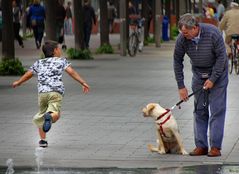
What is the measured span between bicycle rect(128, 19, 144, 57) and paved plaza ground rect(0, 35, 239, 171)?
6.67 meters

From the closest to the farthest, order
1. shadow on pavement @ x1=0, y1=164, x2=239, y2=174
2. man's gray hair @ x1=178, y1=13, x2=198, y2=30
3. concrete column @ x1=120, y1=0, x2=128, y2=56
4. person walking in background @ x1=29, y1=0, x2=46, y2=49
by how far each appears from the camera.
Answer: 1. shadow on pavement @ x1=0, y1=164, x2=239, y2=174
2. man's gray hair @ x1=178, y1=13, x2=198, y2=30
3. concrete column @ x1=120, y1=0, x2=128, y2=56
4. person walking in background @ x1=29, y1=0, x2=46, y2=49

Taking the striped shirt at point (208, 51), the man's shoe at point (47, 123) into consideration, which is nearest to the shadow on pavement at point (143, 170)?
the striped shirt at point (208, 51)

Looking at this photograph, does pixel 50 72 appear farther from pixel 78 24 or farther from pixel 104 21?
pixel 104 21

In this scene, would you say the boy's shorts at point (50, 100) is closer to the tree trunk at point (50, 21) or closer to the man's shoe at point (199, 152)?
the man's shoe at point (199, 152)

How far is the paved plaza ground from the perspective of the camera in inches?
413

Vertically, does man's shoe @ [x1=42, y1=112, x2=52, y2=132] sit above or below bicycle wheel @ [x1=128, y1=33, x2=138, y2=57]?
above

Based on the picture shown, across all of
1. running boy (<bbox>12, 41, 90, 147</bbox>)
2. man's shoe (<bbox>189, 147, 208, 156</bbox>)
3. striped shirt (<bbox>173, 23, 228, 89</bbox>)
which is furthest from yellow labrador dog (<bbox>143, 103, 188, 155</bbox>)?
running boy (<bbox>12, 41, 90, 147</bbox>)

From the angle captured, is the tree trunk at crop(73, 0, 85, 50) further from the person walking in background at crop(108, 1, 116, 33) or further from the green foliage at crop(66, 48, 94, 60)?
the person walking in background at crop(108, 1, 116, 33)

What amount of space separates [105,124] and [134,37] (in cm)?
1654

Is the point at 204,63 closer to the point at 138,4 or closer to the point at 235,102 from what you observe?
the point at 235,102

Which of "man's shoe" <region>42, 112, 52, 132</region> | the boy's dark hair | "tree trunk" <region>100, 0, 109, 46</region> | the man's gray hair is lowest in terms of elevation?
"tree trunk" <region>100, 0, 109, 46</region>

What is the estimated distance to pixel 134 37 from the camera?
97.6 feet

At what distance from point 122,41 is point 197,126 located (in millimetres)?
18519

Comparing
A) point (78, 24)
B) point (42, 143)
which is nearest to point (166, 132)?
point (42, 143)
